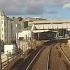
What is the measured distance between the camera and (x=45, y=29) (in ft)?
359

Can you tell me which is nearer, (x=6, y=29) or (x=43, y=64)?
(x=43, y=64)

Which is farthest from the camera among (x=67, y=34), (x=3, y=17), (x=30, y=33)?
(x=67, y=34)

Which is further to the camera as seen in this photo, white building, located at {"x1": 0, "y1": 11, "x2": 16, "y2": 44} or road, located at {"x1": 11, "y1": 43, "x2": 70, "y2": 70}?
white building, located at {"x1": 0, "y1": 11, "x2": 16, "y2": 44}

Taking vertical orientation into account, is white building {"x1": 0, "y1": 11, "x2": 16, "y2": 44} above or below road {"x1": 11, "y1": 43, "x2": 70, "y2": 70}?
above

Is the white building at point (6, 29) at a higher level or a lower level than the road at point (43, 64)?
higher

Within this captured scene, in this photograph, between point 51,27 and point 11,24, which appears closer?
point 51,27

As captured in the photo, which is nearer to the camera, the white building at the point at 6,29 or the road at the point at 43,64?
the road at the point at 43,64

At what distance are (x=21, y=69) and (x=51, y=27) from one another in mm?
74242

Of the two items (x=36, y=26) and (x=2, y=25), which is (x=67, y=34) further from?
(x=36, y=26)

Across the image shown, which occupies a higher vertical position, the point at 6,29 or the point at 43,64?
the point at 6,29

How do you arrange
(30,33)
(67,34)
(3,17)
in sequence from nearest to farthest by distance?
(30,33), (3,17), (67,34)

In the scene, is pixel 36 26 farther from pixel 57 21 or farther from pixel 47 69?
pixel 47 69

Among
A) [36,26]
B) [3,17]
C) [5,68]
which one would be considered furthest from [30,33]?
[5,68]

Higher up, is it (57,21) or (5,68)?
(57,21)
